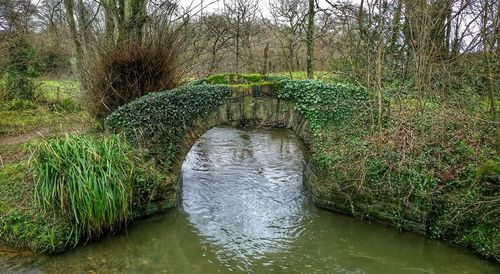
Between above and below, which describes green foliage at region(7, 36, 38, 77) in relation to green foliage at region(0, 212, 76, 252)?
above

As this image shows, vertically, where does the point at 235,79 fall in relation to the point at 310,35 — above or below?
below

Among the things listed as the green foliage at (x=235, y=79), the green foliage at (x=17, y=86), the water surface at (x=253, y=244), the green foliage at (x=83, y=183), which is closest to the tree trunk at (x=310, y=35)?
the green foliage at (x=235, y=79)

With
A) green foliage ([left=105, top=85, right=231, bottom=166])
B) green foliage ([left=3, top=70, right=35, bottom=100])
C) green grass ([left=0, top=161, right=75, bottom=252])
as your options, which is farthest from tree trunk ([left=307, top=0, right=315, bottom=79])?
green foliage ([left=3, top=70, right=35, bottom=100])

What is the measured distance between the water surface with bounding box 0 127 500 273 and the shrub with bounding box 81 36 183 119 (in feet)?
7.92

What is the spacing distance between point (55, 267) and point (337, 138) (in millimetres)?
5216

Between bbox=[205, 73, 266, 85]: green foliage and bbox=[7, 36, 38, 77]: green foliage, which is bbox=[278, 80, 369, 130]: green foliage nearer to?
bbox=[205, 73, 266, 85]: green foliage

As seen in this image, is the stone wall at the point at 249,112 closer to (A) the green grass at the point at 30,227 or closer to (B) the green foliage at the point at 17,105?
(A) the green grass at the point at 30,227

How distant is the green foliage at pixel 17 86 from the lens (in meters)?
12.9

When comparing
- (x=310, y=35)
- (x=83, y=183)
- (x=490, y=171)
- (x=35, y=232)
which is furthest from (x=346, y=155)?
(x=310, y=35)

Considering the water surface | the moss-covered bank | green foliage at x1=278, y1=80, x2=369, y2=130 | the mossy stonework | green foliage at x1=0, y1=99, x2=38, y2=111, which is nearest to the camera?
the water surface

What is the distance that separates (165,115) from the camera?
278 inches

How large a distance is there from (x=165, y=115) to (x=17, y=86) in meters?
9.01

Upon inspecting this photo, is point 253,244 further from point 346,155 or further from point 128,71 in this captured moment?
point 128,71

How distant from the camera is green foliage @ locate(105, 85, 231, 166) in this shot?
693cm
